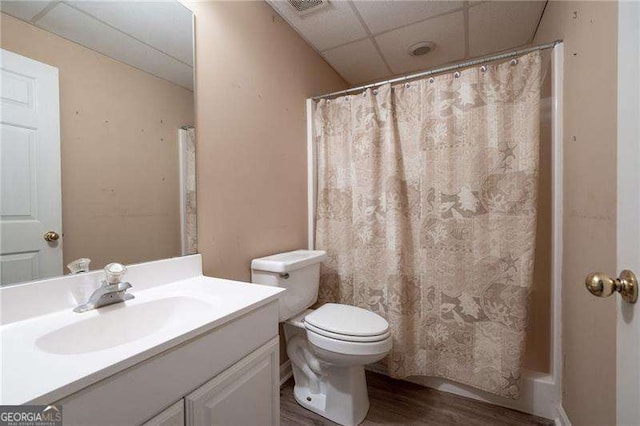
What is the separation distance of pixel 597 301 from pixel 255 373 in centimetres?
121

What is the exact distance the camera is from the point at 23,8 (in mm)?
741

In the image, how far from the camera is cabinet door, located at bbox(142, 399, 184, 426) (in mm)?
601

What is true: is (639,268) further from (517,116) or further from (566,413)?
(566,413)

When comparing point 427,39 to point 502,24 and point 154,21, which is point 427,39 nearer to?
point 502,24

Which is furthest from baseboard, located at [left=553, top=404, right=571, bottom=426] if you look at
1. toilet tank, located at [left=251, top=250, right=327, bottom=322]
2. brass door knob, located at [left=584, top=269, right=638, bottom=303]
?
toilet tank, located at [left=251, top=250, right=327, bottom=322]

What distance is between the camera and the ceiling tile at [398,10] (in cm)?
155

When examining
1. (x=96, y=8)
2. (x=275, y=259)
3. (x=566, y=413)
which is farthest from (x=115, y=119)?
(x=566, y=413)

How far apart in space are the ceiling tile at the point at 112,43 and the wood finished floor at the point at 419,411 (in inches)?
67.0

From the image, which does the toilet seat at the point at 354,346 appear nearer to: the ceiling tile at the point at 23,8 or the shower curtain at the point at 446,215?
the shower curtain at the point at 446,215

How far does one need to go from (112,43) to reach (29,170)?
0.51 m

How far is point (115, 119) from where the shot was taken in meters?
0.94

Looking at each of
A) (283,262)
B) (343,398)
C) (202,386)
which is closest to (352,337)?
(343,398)

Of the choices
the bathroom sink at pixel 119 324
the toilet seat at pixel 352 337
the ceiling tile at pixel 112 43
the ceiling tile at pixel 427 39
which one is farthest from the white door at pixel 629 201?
the ceiling tile at pixel 427 39

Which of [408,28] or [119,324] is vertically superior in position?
[408,28]
